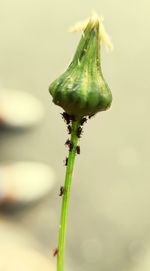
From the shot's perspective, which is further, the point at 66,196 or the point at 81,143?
the point at 81,143

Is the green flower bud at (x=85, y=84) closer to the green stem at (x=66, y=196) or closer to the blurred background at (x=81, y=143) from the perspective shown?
the green stem at (x=66, y=196)

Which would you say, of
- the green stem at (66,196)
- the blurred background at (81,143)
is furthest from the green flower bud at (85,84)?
the blurred background at (81,143)

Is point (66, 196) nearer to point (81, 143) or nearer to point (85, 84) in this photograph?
point (85, 84)

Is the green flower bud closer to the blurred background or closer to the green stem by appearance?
the green stem

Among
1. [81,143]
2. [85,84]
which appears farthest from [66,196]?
[81,143]

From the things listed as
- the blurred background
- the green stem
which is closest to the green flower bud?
the green stem

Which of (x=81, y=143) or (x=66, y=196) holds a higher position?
(x=81, y=143)
